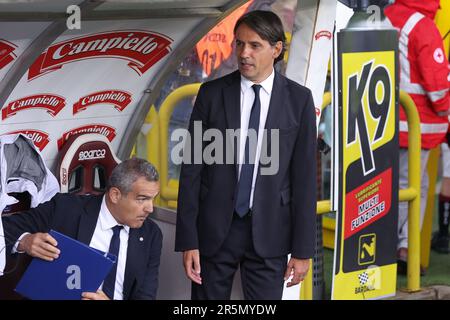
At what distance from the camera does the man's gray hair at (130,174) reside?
4262 mm

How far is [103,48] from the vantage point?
5.24 m

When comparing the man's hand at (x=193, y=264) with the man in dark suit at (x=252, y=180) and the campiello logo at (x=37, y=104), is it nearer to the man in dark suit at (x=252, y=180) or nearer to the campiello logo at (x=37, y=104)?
the man in dark suit at (x=252, y=180)

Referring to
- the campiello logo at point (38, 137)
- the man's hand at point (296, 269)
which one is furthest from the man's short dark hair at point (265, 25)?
the campiello logo at point (38, 137)

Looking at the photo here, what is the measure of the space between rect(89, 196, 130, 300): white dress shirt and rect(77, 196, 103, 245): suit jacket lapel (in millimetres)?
17

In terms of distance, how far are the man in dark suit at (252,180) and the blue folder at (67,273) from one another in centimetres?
46

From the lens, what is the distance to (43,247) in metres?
4.02

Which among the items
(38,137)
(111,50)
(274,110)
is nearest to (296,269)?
(274,110)

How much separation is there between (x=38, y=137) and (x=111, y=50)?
554mm

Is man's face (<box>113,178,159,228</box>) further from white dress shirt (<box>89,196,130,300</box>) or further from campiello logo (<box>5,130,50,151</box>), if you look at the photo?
campiello logo (<box>5,130,50,151</box>)

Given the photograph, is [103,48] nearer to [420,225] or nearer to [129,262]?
[129,262]

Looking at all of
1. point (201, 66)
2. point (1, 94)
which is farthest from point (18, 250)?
A: point (201, 66)

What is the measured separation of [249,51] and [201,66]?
3.29m

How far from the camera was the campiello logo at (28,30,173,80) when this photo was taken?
16.4 ft

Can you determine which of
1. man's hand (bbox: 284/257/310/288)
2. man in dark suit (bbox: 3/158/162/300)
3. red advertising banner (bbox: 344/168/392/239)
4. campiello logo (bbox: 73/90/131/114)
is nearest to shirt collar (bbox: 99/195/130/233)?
man in dark suit (bbox: 3/158/162/300)
